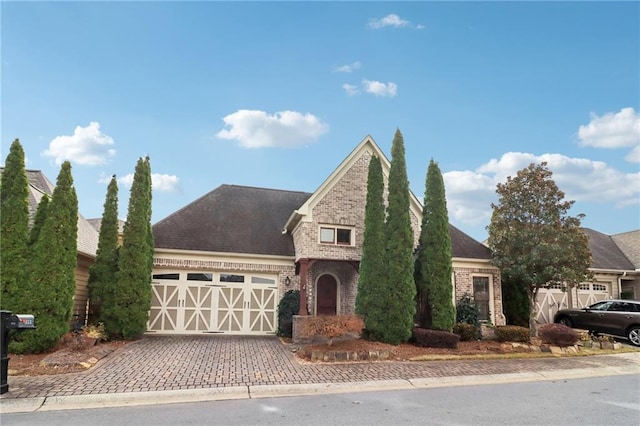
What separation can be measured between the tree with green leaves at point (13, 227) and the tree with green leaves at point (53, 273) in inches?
9.8

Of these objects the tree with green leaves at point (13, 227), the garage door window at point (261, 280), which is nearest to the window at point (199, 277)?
the garage door window at point (261, 280)

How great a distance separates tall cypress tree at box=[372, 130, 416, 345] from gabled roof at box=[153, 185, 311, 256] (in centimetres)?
494

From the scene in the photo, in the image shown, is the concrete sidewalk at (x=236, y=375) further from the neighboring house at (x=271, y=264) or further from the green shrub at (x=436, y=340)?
the neighboring house at (x=271, y=264)

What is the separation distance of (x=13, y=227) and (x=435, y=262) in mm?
12529

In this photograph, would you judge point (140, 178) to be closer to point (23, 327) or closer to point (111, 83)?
point (111, 83)

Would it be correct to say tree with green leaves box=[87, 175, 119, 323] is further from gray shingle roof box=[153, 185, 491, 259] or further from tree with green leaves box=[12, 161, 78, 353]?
tree with green leaves box=[12, 161, 78, 353]

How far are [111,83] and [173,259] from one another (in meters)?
6.60

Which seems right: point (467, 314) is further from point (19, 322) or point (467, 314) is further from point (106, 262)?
point (19, 322)

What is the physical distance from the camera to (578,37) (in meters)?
11.9

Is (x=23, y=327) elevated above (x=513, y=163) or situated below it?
below

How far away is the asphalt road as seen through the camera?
5949mm

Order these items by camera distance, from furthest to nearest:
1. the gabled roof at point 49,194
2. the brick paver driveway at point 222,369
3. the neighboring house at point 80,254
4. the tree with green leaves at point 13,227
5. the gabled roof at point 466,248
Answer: the gabled roof at point 466,248
the gabled roof at point 49,194
the neighboring house at point 80,254
the tree with green leaves at point 13,227
the brick paver driveway at point 222,369

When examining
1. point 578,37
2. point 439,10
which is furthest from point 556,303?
point 439,10

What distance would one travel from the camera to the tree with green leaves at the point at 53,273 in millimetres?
10297
